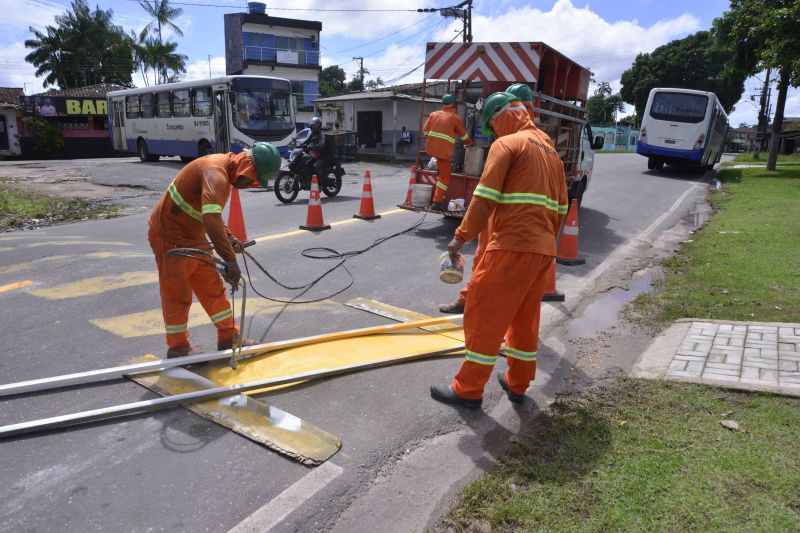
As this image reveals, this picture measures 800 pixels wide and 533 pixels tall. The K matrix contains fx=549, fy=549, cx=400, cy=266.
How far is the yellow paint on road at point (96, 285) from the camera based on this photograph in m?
5.31

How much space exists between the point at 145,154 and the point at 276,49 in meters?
23.9

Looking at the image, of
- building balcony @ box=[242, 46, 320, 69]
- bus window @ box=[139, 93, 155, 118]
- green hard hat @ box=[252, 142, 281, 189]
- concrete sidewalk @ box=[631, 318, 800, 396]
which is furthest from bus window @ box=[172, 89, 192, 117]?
building balcony @ box=[242, 46, 320, 69]

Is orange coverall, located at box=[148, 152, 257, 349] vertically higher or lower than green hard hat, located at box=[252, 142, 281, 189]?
lower

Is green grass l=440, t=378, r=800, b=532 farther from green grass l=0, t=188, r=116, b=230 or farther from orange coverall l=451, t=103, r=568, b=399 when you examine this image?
green grass l=0, t=188, r=116, b=230

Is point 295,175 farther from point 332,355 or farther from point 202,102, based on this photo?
point 202,102

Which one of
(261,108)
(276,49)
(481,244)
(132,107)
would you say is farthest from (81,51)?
(481,244)

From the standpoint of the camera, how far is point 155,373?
371 cm

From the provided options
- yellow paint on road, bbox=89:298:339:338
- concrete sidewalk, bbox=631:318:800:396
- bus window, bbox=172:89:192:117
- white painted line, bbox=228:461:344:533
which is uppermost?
bus window, bbox=172:89:192:117

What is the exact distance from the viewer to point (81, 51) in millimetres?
45969

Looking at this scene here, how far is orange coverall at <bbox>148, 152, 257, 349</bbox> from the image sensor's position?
3711 mm

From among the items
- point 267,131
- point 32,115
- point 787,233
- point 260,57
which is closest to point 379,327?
point 787,233

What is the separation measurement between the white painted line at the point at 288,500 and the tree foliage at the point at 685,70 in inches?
2148

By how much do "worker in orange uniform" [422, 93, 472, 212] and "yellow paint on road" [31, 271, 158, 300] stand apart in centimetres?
436

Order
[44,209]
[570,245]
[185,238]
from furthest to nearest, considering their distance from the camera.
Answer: [44,209] < [570,245] < [185,238]
